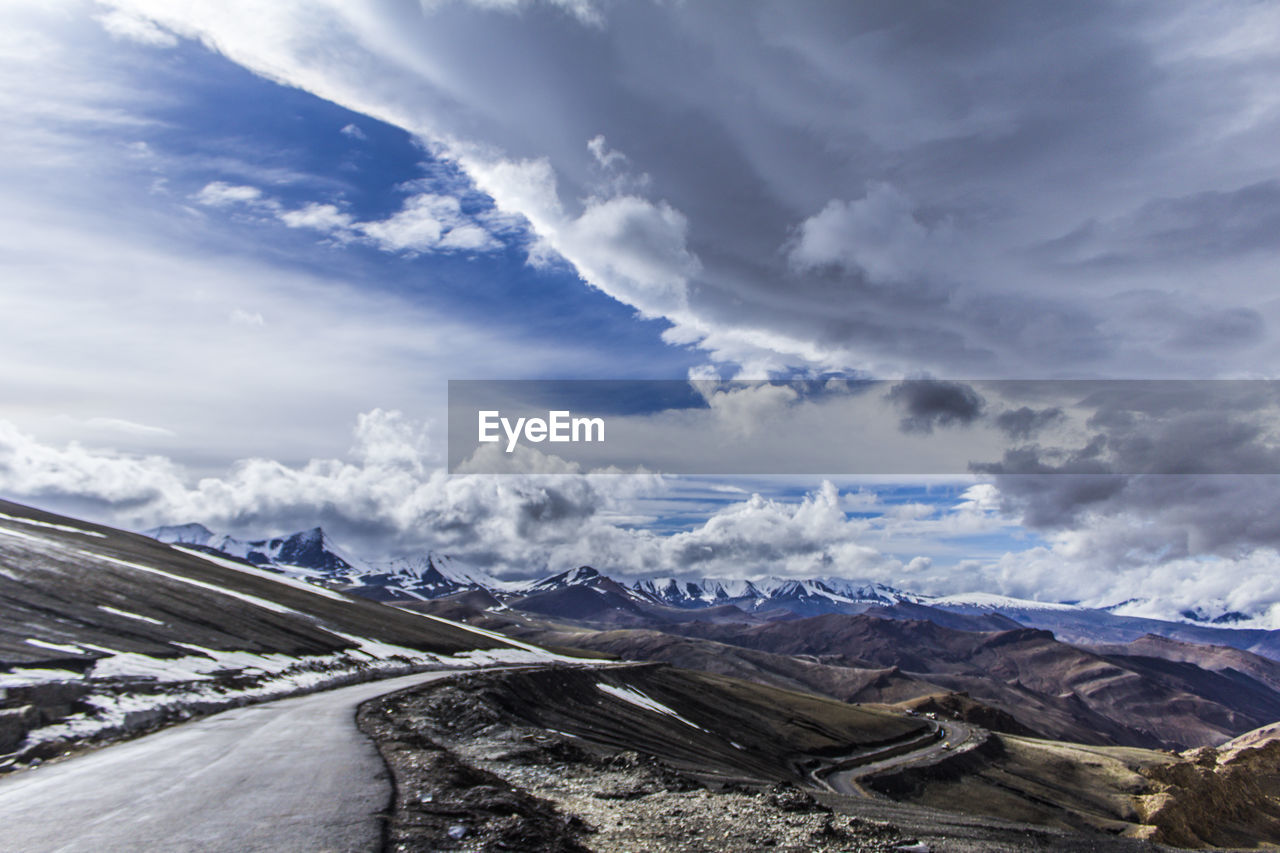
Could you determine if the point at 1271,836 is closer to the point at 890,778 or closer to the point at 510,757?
the point at 890,778

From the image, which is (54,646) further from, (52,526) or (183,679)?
(52,526)

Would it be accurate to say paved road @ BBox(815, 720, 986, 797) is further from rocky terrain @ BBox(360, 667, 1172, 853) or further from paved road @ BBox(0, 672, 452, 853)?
paved road @ BBox(0, 672, 452, 853)

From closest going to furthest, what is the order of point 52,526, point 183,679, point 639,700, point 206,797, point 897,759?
point 206,797 < point 183,679 < point 639,700 < point 52,526 < point 897,759

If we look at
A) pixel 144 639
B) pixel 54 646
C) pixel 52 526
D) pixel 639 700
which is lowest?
pixel 639 700

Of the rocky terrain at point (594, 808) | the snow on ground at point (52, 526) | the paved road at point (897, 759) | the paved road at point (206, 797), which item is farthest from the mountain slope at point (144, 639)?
the paved road at point (897, 759)

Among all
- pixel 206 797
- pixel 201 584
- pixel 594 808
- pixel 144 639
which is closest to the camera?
pixel 206 797

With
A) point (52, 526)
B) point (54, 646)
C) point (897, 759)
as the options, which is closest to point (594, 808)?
point (54, 646)
